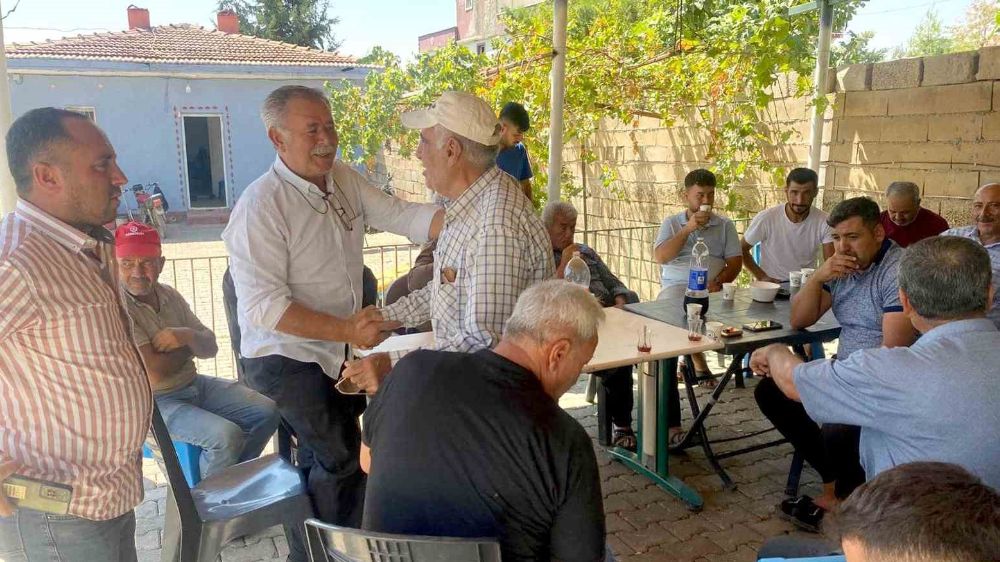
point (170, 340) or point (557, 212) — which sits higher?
point (557, 212)

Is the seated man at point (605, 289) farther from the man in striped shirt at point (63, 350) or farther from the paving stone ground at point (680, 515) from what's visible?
the man in striped shirt at point (63, 350)

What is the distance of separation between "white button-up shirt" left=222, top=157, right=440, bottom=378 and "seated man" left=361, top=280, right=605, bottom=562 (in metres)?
1.07

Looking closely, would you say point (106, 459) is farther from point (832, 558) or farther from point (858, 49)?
point (858, 49)

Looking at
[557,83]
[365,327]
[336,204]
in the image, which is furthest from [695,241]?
[365,327]

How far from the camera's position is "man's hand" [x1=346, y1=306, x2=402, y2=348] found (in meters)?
2.54

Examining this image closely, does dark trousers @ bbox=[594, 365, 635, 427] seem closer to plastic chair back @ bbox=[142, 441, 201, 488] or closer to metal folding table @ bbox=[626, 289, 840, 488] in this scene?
metal folding table @ bbox=[626, 289, 840, 488]

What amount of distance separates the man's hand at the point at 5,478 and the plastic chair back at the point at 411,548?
82 centimetres

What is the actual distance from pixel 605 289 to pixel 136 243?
110 inches

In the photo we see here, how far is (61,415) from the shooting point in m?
1.77

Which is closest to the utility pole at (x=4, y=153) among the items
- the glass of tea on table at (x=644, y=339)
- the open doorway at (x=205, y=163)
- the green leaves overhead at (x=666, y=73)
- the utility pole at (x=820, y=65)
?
the glass of tea on table at (x=644, y=339)

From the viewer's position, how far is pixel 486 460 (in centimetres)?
152

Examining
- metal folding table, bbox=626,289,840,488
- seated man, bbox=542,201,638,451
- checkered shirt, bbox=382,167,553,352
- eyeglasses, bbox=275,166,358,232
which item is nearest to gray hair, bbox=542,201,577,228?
seated man, bbox=542,201,638,451

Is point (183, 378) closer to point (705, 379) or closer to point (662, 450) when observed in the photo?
point (662, 450)

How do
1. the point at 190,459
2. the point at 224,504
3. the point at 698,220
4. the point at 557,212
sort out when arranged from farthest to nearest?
the point at 698,220
the point at 557,212
the point at 190,459
the point at 224,504
